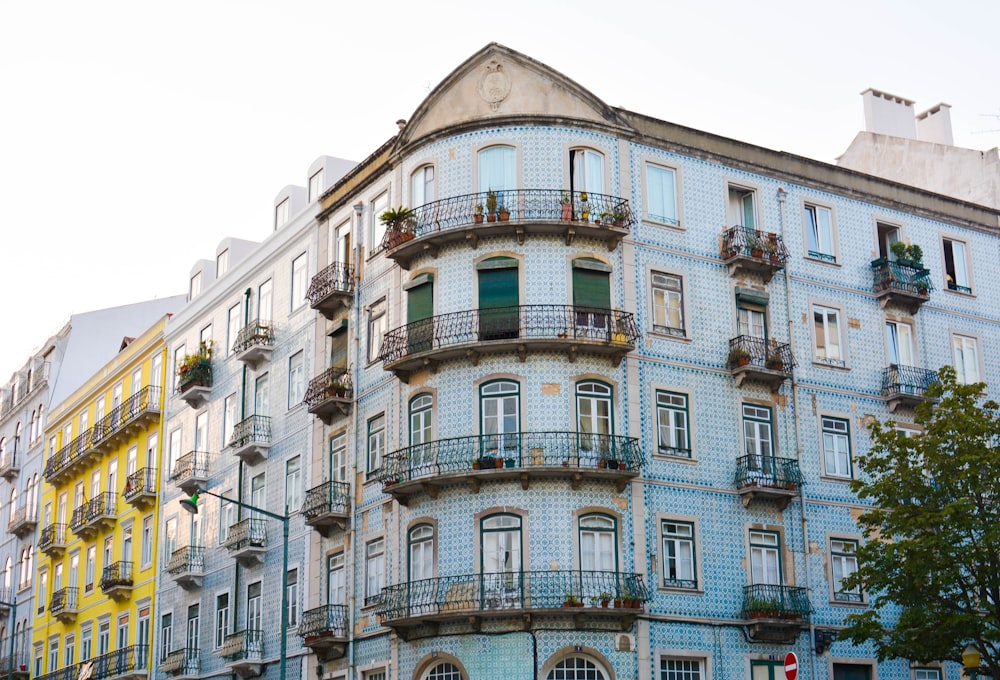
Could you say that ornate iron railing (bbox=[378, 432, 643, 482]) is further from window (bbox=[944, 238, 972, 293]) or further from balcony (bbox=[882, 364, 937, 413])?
window (bbox=[944, 238, 972, 293])

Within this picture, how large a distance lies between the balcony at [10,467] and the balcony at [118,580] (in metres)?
22.0

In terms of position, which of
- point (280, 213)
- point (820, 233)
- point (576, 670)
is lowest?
point (576, 670)

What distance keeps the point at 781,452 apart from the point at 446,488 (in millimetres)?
10431

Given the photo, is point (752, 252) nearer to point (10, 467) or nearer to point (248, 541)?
point (248, 541)

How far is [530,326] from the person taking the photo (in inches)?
1547

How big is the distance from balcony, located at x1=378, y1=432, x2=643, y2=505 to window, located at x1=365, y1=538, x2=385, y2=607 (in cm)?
325

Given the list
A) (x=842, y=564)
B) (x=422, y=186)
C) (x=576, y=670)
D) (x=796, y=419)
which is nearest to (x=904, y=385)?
(x=796, y=419)

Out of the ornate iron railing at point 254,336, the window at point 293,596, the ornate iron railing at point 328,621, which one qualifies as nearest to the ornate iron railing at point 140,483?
the ornate iron railing at point 254,336

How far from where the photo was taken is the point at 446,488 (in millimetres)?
39031

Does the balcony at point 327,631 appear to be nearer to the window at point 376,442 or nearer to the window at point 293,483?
the window at point 376,442

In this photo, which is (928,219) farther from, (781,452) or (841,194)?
(781,452)

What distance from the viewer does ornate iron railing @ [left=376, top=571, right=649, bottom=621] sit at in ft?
121

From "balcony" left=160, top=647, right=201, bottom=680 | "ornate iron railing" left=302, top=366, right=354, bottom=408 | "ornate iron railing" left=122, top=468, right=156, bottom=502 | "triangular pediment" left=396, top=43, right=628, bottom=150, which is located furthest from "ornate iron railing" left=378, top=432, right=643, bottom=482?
"ornate iron railing" left=122, top=468, right=156, bottom=502

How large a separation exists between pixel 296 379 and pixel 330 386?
4664 mm
